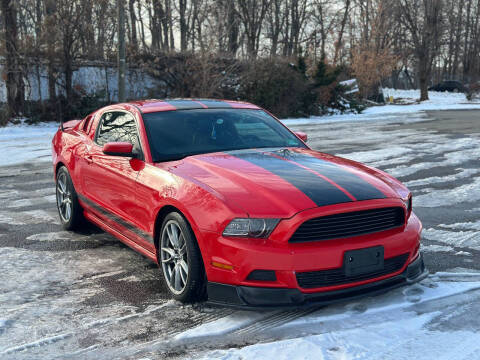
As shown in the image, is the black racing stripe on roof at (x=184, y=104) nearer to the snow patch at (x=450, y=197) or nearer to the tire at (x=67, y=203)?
the tire at (x=67, y=203)

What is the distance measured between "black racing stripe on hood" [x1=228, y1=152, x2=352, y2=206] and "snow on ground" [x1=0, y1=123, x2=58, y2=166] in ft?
30.0

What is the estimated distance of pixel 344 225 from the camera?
3.67m

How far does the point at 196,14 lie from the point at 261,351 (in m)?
38.8

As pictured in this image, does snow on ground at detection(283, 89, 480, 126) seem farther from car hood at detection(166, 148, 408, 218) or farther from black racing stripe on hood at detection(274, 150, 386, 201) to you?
car hood at detection(166, 148, 408, 218)

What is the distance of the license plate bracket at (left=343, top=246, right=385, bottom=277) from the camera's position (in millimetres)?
3613

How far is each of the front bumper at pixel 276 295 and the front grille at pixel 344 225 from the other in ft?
1.16

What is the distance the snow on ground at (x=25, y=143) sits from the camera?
42.8 feet

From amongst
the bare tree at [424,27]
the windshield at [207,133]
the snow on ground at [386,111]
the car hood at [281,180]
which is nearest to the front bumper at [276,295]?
the car hood at [281,180]

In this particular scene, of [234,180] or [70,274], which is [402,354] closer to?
[234,180]

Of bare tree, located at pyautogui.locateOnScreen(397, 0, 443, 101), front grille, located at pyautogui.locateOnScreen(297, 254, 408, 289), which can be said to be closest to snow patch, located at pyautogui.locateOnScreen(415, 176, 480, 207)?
front grille, located at pyautogui.locateOnScreen(297, 254, 408, 289)

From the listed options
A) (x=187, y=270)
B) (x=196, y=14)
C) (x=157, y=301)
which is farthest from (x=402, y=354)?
(x=196, y=14)

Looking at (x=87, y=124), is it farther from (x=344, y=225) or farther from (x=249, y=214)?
(x=344, y=225)

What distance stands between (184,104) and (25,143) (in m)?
12.3

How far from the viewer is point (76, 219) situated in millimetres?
6199
